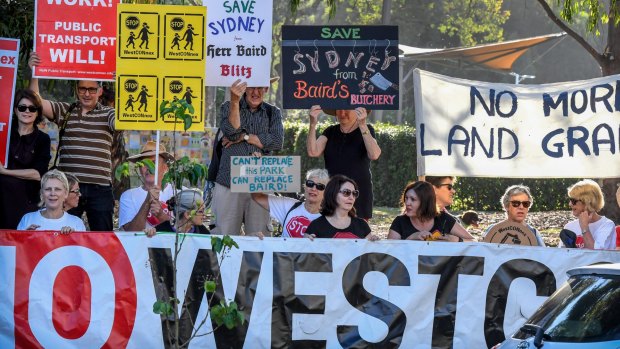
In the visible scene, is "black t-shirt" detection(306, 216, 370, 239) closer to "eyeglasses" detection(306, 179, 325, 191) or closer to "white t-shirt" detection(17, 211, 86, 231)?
"eyeglasses" detection(306, 179, 325, 191)

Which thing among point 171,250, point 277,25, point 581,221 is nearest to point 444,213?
point 581,221

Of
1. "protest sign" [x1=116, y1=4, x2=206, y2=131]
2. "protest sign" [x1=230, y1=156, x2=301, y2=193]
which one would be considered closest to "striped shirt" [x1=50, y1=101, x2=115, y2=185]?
"protest sign" [x1=116, y1=4, x2=206, y2=131]

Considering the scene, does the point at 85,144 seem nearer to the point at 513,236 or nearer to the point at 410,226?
the point at 410,226

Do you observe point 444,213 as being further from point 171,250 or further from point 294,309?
point 171,250

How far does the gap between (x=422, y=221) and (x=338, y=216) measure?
0.72 metres

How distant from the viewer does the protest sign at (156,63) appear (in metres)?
9.52

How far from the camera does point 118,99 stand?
31.3 ft

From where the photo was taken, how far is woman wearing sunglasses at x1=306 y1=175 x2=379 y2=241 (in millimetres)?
8953

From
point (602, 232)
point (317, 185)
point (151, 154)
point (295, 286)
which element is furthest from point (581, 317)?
point (151, 154)

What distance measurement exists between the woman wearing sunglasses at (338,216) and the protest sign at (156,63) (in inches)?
52.4

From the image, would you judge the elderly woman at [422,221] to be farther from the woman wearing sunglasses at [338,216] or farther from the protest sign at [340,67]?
the protest sign at [340,67]

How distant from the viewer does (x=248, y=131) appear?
33.6 feet

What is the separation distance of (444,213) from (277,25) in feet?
143

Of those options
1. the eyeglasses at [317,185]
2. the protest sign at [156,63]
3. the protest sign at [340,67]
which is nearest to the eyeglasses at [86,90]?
the protest sign at [156,63]
